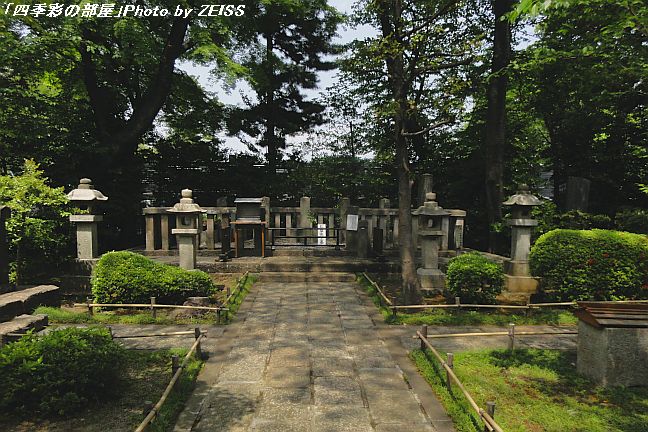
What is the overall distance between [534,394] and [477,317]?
296cm

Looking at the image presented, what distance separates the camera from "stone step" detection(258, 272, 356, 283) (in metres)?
11.0

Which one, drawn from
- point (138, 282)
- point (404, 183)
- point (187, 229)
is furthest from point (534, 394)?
point (187, 229)

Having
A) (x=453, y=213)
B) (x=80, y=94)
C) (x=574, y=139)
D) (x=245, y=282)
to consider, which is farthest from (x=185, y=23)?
(x=574, y=139)

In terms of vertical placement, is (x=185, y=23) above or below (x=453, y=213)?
above

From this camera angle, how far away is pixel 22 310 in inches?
276

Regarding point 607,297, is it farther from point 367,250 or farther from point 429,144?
point 429,144

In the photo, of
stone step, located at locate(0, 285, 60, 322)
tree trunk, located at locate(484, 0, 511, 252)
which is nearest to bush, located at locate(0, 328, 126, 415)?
stone step, located at locate(0, 285, 60, 322)

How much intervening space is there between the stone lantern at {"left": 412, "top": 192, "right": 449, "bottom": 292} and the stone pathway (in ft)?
7.71

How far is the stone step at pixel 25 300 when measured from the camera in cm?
655

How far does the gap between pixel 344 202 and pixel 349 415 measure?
9.55 metres

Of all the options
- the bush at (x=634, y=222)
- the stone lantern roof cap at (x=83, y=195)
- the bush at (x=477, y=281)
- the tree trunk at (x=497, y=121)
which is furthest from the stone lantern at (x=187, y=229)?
the bush at (x=634, y=222)

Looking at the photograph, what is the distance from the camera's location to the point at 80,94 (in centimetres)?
1622

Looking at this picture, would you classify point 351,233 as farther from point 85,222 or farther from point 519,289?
point 85,222

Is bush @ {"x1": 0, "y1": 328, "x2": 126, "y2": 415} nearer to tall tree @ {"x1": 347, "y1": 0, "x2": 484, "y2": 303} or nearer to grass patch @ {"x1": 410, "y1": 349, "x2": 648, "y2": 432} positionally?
grass patch @ {"x1": 410, "y1": 349, "x2": 648, "y2": 432}
